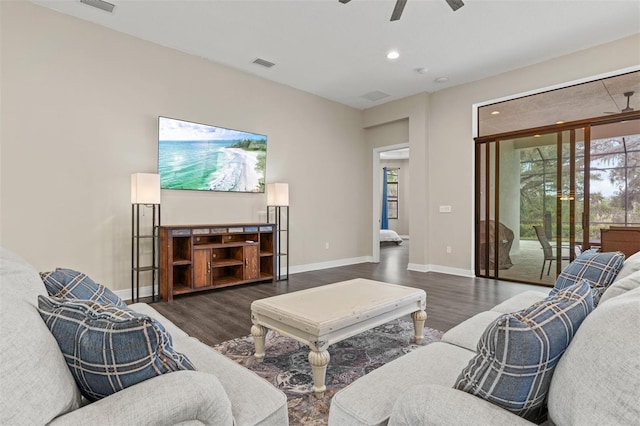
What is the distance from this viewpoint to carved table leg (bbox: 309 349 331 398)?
194 centimetres

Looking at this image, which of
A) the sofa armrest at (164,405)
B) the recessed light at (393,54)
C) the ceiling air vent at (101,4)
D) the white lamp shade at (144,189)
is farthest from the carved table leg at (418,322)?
the ceiling air vent at (101,4)

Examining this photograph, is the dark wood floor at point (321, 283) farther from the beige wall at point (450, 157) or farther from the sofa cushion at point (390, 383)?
the sofa cushion at point (390, 383)

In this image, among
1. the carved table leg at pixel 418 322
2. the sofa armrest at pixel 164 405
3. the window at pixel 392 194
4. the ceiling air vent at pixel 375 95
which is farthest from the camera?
the window at pixel 392 194

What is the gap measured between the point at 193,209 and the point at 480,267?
15.1 ft

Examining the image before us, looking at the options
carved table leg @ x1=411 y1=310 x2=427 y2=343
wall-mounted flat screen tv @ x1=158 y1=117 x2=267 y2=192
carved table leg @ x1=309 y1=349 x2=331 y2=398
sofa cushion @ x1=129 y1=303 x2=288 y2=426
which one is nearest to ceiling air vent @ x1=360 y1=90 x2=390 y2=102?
wall-mounted flat screen tv @ x1=158 y1=117 x2=267 y2=192

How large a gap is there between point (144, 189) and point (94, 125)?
3.15 feet

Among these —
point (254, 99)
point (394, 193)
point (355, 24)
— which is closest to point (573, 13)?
point (355, 24)

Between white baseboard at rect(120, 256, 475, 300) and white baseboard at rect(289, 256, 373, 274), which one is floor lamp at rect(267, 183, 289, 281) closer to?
white baseboard at rect(289, 256, 373, 274)

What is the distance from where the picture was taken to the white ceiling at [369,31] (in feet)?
11.5

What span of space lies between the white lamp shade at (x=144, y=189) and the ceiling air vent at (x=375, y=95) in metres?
3.99

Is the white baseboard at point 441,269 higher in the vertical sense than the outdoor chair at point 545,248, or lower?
lower

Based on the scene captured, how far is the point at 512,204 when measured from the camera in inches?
209

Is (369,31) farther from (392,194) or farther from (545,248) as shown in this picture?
(392,194)

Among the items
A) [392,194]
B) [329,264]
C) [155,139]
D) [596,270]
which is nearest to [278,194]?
[155,139]
